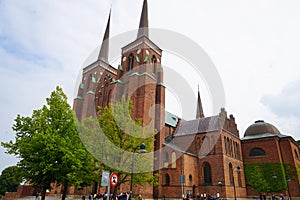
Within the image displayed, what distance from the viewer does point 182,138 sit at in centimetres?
3991

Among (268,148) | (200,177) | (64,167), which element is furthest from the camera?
(268,148)

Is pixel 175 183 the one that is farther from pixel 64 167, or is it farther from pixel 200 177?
pixel 64 167

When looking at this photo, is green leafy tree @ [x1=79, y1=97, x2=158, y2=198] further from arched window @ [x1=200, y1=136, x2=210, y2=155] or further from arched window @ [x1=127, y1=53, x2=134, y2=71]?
arched window @ [x1=200, y1=136, x2=210, y2=155]

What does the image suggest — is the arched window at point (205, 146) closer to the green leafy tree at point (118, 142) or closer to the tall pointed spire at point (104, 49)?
the green leafy tree at point (118, 142)

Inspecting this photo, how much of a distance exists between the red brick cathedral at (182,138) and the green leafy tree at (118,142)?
1029 centimetres

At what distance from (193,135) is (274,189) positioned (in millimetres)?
15654

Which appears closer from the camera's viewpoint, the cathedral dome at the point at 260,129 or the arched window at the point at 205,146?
the arched window at the point at 205,146

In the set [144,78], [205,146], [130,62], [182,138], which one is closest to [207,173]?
[205,146]

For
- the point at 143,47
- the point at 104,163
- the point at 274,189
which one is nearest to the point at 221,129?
the point at 274,189

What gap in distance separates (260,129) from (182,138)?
626 inches

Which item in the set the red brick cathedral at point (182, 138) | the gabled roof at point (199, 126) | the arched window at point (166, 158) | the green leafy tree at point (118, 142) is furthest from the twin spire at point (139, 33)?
the green leafy tree at point (118, 142)

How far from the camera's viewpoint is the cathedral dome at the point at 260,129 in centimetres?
4234

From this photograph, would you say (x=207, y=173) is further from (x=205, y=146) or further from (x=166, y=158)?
(x=166, y=158)

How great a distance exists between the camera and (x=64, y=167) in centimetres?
1591
